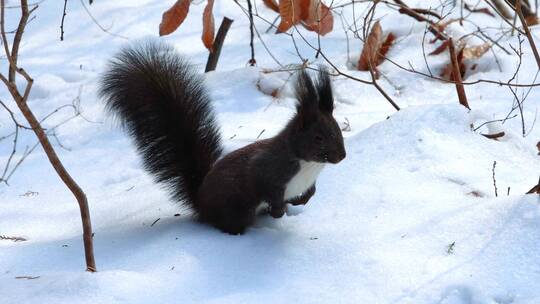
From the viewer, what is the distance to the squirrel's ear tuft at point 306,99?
269cm

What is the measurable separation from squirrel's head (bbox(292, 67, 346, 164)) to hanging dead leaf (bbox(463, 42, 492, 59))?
7.44 feet

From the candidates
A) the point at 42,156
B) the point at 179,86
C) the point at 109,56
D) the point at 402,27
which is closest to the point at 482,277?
the point at 179,86

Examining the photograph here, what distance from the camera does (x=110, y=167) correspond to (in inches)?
157

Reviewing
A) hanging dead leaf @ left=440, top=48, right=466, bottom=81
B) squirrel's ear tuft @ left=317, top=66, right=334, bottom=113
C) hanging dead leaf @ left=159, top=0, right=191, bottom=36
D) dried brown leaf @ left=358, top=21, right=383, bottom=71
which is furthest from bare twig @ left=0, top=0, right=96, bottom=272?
hanging dead leaf @ left=440, top=48, right=466, bottom=81

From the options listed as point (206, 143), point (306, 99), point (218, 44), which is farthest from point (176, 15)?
point (218, 44)

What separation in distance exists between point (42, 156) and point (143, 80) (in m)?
1.49

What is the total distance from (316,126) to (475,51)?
2.38m

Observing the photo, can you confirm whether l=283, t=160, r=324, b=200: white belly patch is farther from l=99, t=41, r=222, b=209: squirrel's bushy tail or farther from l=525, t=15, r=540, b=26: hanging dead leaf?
l=525, t=15, r=540, b=26: hanging dead leaf

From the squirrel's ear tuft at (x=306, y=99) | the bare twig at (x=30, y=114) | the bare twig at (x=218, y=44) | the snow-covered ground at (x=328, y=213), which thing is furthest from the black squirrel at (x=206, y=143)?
the bare twig at (x=218, y=44)

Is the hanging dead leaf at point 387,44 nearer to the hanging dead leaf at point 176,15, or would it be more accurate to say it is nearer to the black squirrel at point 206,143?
the black squirrel at point 206,143

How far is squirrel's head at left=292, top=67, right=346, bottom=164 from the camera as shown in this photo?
2.70 m

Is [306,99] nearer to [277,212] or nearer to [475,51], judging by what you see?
[277,212]

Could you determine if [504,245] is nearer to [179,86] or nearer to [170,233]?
[170,233]

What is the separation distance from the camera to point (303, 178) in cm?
280
